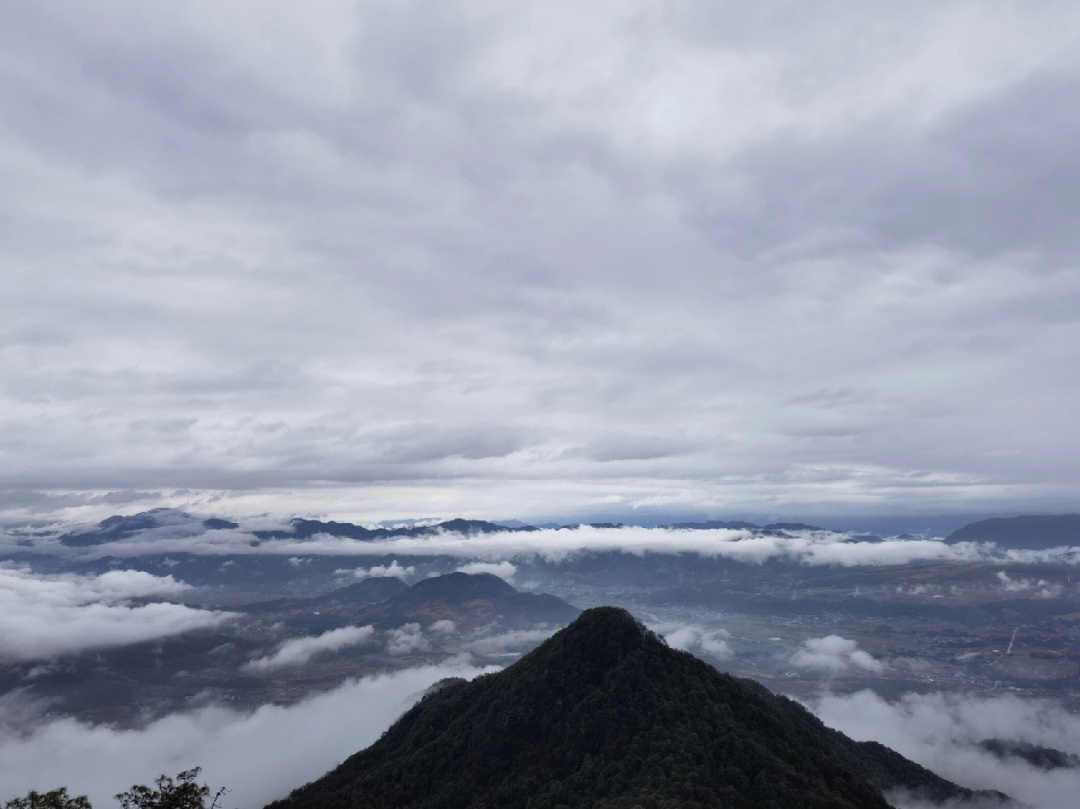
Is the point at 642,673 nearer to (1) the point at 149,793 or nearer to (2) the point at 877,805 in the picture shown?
(2) the point at 877,805

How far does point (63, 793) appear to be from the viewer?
9169 cm

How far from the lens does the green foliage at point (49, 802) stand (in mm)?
86625

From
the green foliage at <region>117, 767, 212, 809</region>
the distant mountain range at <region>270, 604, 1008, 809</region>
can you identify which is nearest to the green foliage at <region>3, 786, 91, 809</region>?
the green foliage at <region>117, 767, 212, 809</region>

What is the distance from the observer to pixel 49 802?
87500 mm

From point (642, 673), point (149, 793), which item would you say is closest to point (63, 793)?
point (149, 793)

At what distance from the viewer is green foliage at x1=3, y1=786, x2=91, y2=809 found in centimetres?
8662

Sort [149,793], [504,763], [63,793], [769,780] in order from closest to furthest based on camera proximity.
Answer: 1. [63,793]
2. [149,793]
3. [769,780]
4. [504,763]

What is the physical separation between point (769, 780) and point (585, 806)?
4642 cm

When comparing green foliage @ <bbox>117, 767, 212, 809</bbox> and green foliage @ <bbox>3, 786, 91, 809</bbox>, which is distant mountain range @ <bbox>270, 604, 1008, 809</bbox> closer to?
green foliage @ <bbox>117, 767, 212, 809</bbox>

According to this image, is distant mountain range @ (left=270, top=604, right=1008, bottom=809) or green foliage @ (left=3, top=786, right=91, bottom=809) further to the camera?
distant mountain range @ (left=270, top=604, right=1008, bottom=809)

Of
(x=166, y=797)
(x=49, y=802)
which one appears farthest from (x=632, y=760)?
(x=49, y=802)

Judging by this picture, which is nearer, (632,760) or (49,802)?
(49,802)

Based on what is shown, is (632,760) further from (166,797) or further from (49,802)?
(49,802)

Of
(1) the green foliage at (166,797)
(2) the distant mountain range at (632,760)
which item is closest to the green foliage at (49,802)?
(1) the green foliage at (166,797)
